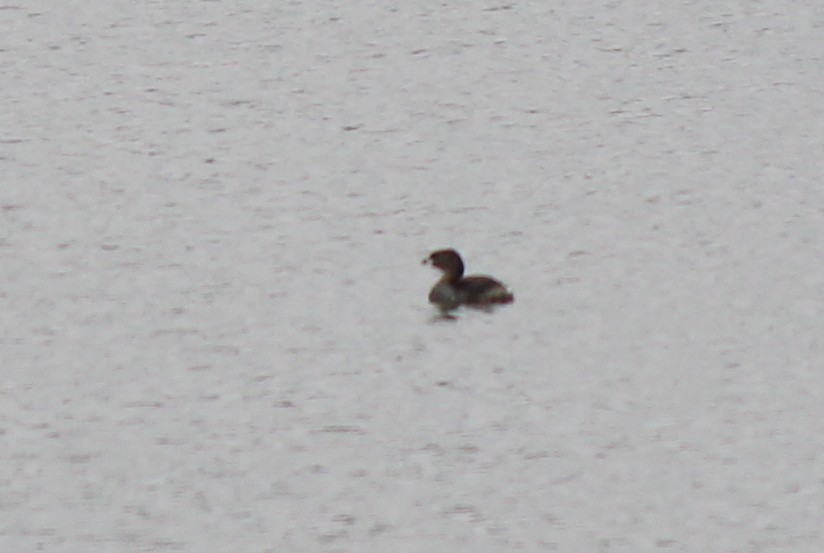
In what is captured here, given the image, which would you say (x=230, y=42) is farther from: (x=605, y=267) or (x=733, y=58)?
(x=605, y=267)

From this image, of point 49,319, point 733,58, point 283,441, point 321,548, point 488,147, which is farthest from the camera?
point 733,58

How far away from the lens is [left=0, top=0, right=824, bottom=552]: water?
11273 millimetres

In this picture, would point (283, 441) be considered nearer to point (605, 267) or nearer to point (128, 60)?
point (605, 267)

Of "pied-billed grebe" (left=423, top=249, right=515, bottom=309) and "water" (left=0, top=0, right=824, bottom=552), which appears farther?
"pied-billed grebe" (left=423, top=249, right=515, bottom=309)

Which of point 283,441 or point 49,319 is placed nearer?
point 283,441

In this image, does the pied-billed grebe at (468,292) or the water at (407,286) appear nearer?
the water at (407,286)

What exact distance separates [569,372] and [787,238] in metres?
3.56

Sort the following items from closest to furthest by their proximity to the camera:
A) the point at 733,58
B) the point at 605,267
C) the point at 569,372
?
the point at 569,372
the point at 605,267
the point at 733,58

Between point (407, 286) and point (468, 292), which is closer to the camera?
point (468, 292)

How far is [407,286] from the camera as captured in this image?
1504cm

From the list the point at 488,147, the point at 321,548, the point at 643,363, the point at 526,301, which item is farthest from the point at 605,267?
the point at 321,548

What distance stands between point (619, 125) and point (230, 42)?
5.61 m

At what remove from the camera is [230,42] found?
2330cm

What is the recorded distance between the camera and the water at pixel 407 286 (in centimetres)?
1127
